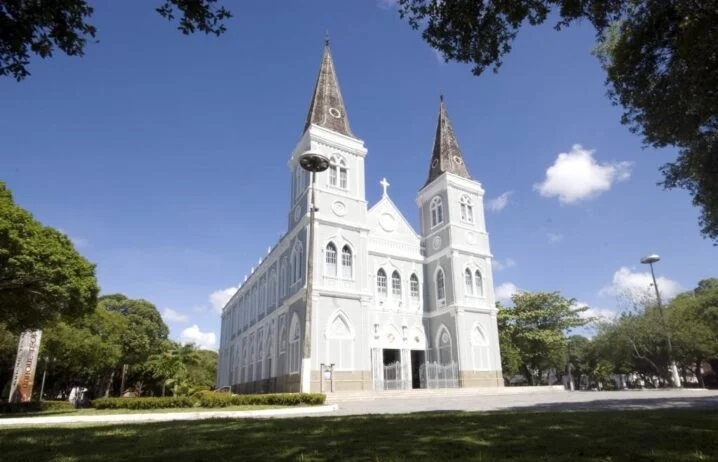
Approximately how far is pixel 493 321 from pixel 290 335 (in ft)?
47.7

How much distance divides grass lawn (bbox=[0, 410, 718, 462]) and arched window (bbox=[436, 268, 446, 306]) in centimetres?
2448

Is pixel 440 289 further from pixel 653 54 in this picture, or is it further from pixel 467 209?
pixel 653 54

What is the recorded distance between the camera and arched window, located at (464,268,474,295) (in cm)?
3319

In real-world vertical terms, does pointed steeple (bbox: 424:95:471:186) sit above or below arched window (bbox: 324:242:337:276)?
above

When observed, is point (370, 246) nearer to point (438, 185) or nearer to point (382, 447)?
point (438, 185)

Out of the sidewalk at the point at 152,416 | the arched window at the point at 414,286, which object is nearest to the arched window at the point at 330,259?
the arched window at the point at 414,286

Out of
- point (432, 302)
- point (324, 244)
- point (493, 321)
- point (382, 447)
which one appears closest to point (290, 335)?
point (324, 244)

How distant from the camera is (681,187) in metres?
13.9

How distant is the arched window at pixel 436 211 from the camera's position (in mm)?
35844

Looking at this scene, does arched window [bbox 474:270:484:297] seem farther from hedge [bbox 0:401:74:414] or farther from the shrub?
hedge [bbox 0:401:74:414]

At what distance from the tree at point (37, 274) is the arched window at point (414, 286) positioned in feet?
68.1

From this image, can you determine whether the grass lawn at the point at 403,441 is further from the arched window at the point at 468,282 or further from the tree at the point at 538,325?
the tree at the point at 538,325

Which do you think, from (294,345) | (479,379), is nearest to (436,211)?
(479,379)

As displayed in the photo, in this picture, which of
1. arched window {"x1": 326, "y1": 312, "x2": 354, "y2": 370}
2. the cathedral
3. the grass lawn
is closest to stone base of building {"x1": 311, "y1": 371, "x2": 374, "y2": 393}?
the cathedral
